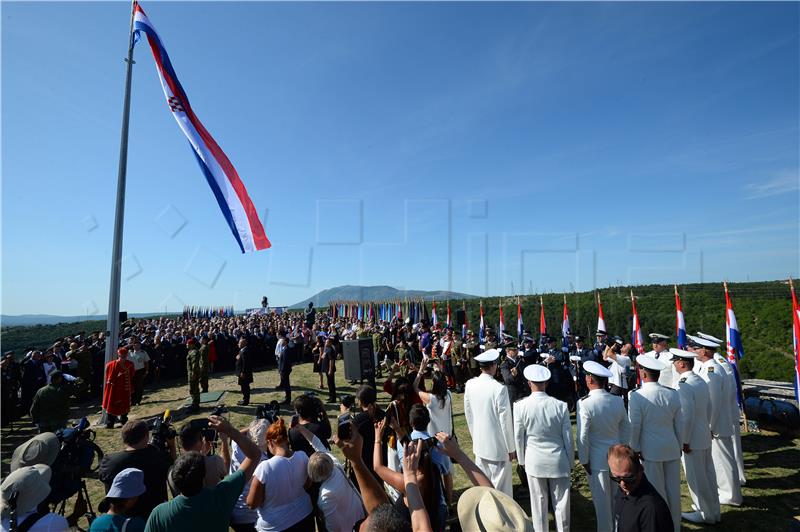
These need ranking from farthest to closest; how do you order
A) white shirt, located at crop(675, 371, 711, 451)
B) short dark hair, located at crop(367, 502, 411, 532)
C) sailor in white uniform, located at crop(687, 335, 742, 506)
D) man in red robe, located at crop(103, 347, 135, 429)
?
man in red robe, located at crop(103, 347, 135, 429) → sailor in white uniform, located at crop(687, 335, 742, 506) → white shirt, located at crop(675, 371, 711, 451) → short dark hair, located at crop(367, 502, 411, 532)

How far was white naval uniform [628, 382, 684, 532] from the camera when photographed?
14.4 feet

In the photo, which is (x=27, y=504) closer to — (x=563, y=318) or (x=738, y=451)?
(x=738, y=451)

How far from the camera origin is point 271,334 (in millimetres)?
19094

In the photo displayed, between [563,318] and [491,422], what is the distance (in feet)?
58.9

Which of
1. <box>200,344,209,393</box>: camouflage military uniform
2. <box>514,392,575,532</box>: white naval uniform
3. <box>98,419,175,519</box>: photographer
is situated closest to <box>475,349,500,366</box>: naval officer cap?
<box>514,392,575,532</box>: white naval uniform

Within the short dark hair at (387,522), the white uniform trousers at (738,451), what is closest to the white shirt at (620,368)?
the white uniform trousers at (738,451)

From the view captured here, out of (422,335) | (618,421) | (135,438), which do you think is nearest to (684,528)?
(618,421)

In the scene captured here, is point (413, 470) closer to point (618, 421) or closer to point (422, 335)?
point (618, 421)

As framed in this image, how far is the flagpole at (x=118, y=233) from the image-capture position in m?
8.77

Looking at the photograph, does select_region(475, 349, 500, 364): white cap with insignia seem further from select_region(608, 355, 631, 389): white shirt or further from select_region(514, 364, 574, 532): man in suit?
select_region(608, 355, 631, 389): white shirt

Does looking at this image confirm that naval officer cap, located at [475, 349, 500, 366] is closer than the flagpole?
Yes

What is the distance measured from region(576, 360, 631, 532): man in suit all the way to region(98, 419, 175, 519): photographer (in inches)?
167

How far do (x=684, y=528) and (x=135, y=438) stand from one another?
A: 628 centimetres

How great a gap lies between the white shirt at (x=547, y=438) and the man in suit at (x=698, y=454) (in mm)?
1669
